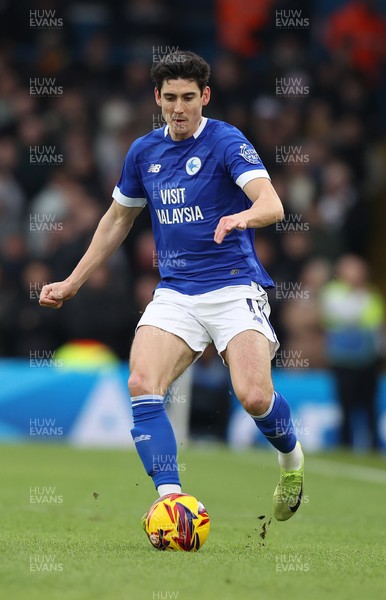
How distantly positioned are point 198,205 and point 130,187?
525 millimetres

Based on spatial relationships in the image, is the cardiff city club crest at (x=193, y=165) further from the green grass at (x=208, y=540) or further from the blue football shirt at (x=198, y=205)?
the green grass at (x=208, y=540)

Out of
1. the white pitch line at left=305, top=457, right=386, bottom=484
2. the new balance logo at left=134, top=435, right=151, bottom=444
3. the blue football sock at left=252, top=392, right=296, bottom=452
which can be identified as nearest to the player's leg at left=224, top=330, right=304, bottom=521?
the blue football sock at left=252, top=392, right=296, bottom=452

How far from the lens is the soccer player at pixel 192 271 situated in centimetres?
659

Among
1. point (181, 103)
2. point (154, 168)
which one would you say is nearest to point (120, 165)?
point (154, 168)

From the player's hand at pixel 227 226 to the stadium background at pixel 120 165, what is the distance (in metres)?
7.73

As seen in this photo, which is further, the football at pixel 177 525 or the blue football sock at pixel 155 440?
the blue football sock at pixel 155 440

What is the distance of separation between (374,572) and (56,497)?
4.10 m

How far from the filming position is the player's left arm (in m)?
6.05

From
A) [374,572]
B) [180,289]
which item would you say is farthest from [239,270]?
[374,572]

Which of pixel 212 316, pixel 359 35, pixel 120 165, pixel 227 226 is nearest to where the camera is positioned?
pixel 227 226

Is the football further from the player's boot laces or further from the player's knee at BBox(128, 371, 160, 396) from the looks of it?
the player's boot laces

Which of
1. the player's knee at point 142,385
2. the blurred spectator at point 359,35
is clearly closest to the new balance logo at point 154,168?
the player's knee at point 142,385

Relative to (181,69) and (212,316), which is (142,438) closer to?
(212,316)

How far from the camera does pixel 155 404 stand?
21.5 feet
